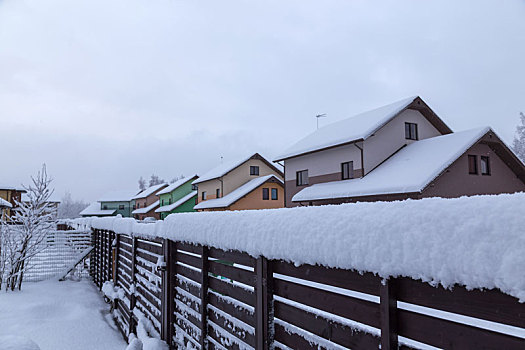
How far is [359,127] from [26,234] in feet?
51.7

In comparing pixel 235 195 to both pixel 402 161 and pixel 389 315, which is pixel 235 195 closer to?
pixel 402 161

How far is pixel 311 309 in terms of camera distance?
201cm

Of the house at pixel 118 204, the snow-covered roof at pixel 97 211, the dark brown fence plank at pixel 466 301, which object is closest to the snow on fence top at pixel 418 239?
the dark brown fence plank at pixel 466 301

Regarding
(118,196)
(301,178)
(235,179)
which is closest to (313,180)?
(301,178)

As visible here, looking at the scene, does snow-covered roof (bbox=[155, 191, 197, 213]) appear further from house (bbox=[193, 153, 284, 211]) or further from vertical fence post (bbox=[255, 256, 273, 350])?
vertical fence post (bbox=[255, 256, 273, 350])

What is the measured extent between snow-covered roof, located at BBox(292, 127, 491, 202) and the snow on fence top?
12736 mm

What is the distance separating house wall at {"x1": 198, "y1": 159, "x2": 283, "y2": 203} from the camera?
29.0m

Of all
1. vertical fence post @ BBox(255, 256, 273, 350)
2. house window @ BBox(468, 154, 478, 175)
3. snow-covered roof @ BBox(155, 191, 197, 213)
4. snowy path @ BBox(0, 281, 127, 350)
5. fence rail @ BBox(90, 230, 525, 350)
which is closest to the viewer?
fence rail @ BBox(90, 230, 525, 350)

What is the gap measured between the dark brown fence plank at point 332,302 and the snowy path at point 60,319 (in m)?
5.39

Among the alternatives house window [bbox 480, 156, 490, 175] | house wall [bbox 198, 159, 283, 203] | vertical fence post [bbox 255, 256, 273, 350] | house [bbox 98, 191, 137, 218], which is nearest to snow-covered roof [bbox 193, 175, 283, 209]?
house wall [bbox 198, 159, 283, 203]

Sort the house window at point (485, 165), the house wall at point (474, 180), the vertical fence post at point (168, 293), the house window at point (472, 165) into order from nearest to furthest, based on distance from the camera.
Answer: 1. the vertical fence post at point (168, 293)
2. the house wall at point (474, 180)
3. the house window at point (472, 165)
4. the house window at point (485, 165)

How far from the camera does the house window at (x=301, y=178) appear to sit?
67.6ft

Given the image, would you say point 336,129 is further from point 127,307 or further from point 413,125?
point 127,307

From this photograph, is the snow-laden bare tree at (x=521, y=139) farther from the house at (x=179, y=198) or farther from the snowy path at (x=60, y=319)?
the snowy path at (x=60, y=319)
